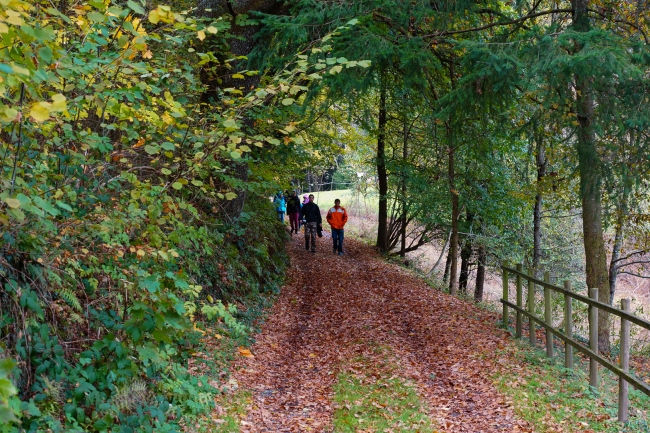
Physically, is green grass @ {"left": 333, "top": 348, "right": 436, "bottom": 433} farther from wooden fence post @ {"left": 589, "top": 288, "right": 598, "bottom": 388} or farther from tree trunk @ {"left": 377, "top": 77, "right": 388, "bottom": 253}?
tree trunk @ {"left": 377, "top": 77, "right": 388, "bottom": 253}

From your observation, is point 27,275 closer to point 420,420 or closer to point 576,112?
point 420,420

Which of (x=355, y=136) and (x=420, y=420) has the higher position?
(x=355, y=136)

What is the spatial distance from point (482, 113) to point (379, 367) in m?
4.77

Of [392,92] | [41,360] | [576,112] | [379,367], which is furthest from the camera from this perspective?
[392,92]

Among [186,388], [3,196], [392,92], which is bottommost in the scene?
[186,388]

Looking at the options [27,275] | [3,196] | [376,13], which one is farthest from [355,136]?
[3,196]

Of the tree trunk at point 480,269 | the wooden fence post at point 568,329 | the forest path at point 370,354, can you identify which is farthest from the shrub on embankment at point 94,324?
the tree trunk at point 480,269

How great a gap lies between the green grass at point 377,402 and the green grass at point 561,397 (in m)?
1.18

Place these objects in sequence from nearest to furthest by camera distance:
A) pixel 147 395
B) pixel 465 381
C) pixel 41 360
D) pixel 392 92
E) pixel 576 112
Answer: pixel 41 360
pixel 147 395
pixel 465 381
pixel 576 112
pixel 392 92

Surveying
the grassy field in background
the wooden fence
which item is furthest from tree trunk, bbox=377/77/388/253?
the wooden fence

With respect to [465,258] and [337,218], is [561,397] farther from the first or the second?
[465,258]

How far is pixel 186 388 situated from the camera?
232 inches

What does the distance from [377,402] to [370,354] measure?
202cm

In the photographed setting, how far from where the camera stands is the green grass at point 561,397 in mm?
6460
